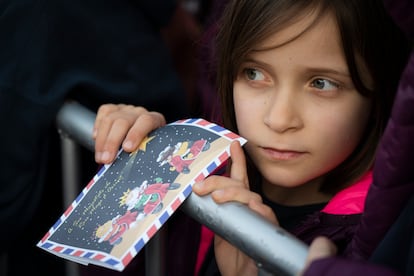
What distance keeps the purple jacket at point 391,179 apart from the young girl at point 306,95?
0.23 metres

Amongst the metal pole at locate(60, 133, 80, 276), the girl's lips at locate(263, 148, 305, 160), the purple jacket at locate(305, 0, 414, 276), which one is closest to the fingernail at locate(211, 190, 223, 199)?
the purple jacket at locate(305, 0, 414, 276)

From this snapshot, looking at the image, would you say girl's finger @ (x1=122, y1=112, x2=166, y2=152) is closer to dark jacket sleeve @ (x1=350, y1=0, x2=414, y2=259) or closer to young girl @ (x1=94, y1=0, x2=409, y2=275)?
young girl @ (x1=94, y1=0, x2=409, y2=275)

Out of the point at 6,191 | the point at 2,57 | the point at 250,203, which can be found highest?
the point at 2,57

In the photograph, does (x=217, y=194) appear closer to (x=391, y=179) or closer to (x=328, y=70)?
(x=391, y=179)

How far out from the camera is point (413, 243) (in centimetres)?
73

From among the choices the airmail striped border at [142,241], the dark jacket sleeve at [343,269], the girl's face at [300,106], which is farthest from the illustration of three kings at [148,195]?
the dark jacket sleeve at [343,269]

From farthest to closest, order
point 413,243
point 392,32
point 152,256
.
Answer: point 392,32 → point 152,256 → point 413,243

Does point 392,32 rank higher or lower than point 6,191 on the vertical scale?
higher

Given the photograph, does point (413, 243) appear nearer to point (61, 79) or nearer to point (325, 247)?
point (325, 247)

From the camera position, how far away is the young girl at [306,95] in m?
1.05

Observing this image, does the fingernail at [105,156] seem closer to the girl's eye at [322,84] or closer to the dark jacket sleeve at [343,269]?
the girl's eye at [322,84]

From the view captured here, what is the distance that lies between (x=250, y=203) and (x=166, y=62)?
30.5 inches

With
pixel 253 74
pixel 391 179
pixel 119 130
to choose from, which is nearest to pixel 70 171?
pixel 119 130

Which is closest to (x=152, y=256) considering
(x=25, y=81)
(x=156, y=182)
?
(x=156, y=182)
